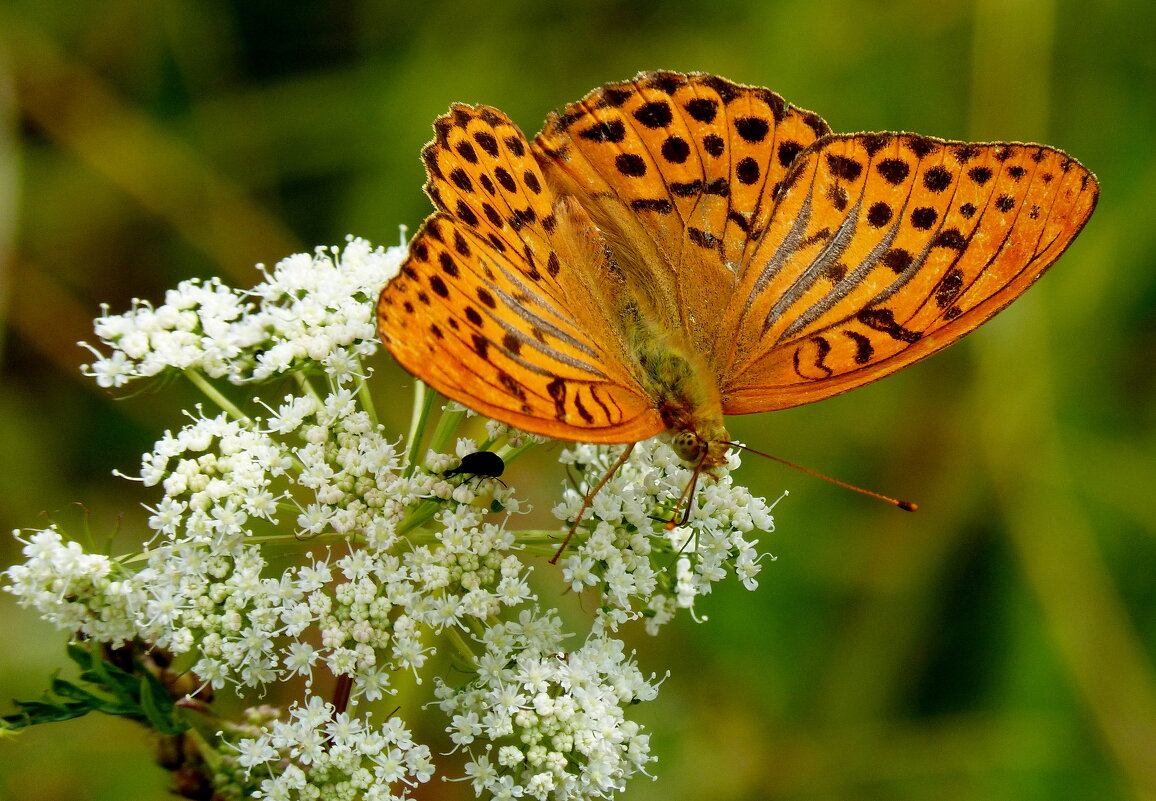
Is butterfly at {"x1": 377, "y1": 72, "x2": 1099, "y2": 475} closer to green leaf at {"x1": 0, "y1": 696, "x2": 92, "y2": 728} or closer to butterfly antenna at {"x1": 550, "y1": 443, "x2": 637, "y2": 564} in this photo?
butterfly antenna at {"x1": 550, "y1": 443, "x2": 637, "y2": 564}

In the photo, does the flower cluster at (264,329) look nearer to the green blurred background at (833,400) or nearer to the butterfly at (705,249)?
the butterfly at (705,249)

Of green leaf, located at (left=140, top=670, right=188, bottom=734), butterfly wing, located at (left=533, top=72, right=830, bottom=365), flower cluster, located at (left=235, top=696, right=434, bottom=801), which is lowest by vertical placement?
flower cluster, located at (left=235, top=696, right=434, bottom=801)

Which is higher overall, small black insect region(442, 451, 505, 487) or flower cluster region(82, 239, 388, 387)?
flower cluster region(82, 239, 388, 387)

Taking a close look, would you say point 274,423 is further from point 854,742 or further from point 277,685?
point 854,742

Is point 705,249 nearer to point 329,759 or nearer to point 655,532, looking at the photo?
point 655,532

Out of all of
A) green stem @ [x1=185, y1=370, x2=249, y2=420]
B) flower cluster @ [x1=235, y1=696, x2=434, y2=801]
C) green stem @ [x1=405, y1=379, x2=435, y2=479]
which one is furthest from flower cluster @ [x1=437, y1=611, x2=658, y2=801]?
green stem @ [x1=185, y1=370, x2=249, y2=420]

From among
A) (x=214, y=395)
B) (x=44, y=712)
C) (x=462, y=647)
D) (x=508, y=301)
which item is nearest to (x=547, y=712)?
(x=462, y=647)

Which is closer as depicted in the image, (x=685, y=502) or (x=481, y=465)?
(x=481, y=465)
